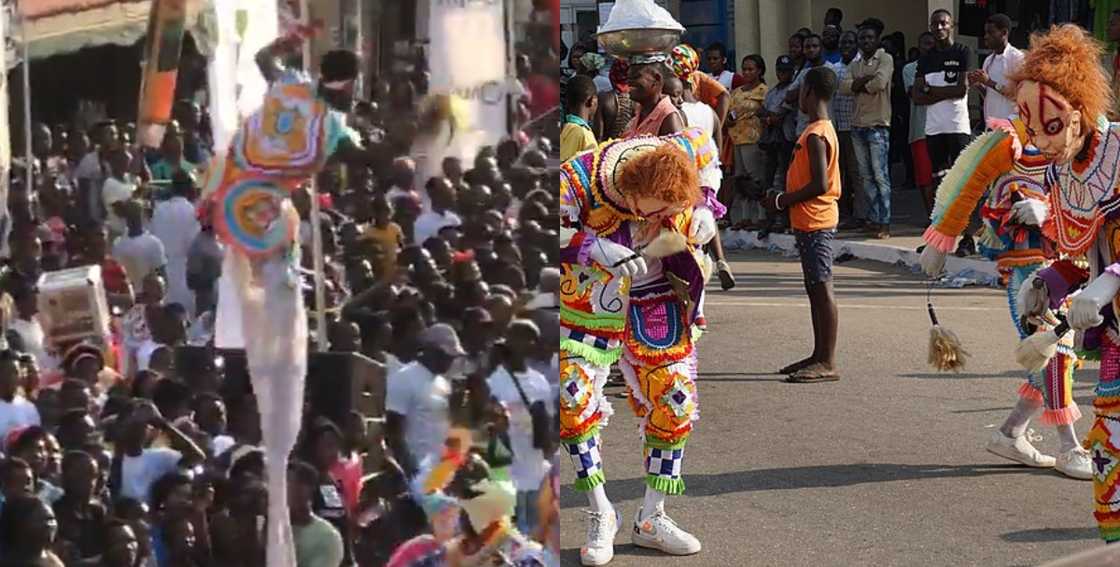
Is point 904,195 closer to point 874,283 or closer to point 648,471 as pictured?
point 874,283

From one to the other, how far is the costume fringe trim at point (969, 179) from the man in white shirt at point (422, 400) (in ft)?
9.00

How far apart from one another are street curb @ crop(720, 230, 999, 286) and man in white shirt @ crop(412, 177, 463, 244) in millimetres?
6976

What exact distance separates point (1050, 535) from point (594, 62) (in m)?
7.59

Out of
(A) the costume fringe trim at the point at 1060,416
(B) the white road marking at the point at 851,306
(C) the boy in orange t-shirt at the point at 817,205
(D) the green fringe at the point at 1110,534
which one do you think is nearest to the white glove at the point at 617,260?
(D) the green fringe at the point at 1110,534

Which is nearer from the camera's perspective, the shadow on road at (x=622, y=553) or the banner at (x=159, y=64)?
the banner at (x=159, y=64)

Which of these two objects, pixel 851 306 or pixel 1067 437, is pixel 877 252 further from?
pixel 1067 437

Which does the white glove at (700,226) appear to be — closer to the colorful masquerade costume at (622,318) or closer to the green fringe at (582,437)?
the colorful masquerade costume at (622,318)

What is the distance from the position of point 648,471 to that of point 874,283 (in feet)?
21.7

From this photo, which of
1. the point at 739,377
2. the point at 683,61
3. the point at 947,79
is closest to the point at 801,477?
the point at 739,377

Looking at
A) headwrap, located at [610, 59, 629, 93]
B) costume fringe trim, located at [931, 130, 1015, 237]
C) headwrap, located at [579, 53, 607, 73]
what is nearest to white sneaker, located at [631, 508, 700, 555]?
costume fringe trim, located at [931, 130, 1015, 237]

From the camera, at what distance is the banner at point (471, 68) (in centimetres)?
271

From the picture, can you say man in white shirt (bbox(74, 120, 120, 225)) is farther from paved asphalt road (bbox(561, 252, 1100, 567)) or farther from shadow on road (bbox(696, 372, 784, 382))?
shadow on road (bbox(696, 372, 784, 382))

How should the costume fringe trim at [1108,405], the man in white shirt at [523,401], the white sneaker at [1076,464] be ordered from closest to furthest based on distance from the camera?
the man in white shirt at [523,401] < the costume fringe trim at [1108,405] < the white sneaker at [1076,464]

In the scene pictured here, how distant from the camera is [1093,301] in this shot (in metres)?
4.34
